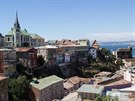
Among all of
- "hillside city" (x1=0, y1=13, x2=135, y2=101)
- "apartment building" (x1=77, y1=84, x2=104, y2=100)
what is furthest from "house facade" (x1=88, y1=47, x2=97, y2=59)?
"apartment building" (x1=77, y1=84, x2=104, y2=100)

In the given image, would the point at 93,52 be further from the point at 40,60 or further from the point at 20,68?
the point at 20,68

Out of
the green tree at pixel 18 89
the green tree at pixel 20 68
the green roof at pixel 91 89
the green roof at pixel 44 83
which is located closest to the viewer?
the green roof at pixel 91 89

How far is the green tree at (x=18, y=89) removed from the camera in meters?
46.9

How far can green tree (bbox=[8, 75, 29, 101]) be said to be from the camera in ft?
154

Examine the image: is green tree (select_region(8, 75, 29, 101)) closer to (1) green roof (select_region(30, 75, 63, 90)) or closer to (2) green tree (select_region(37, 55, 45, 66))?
(1) green roof (select_region(30, 75, 63, 90))

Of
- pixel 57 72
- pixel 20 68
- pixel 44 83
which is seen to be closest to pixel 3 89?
pixel 44 83

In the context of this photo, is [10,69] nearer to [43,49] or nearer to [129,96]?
[43,49]

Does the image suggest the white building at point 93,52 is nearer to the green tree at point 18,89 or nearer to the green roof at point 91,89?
the green roof at point 91,89

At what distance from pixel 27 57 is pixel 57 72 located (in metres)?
9.83

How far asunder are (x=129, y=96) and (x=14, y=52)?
29132 mm

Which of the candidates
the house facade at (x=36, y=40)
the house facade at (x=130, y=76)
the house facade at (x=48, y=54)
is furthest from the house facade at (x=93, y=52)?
the house facade at (x=130, y=76)

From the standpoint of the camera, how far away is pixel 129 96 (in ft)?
136

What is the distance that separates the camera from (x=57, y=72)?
7125 centimetres

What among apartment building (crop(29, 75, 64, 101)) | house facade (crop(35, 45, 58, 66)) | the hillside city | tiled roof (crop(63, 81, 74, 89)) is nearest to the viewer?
the hillside city
